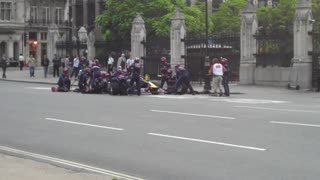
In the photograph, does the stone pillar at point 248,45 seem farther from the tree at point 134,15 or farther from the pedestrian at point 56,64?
the pedestrian at point 56,64

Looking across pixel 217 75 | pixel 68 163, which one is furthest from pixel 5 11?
pixel 68 163

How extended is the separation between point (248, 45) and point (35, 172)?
25171mm

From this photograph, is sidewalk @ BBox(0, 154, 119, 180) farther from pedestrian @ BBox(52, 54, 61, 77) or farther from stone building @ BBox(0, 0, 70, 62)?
stone building @ BBox(0, 0, 70, 62)

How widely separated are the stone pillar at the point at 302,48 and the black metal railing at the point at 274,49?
1020 millimetres

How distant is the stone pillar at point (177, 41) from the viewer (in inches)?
1411

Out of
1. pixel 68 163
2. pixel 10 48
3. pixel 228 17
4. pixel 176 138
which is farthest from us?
pixel 10 48

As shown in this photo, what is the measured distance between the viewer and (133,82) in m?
26.7

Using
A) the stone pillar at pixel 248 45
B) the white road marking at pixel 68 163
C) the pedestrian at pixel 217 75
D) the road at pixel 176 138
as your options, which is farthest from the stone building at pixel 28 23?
the white road marking at pixel 68 163

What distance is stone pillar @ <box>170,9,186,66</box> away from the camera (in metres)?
35.8

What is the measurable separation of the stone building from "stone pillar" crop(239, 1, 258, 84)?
169 ft

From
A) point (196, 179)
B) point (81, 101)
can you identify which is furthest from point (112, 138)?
point (81, 101)

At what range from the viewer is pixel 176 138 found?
12312mm

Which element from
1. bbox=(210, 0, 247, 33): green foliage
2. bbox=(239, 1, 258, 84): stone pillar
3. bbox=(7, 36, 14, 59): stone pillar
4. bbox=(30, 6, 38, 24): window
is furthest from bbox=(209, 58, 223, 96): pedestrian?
bbox=(30, 6, 38, 24): window

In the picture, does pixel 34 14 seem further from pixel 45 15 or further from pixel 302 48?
pixel 302 48
